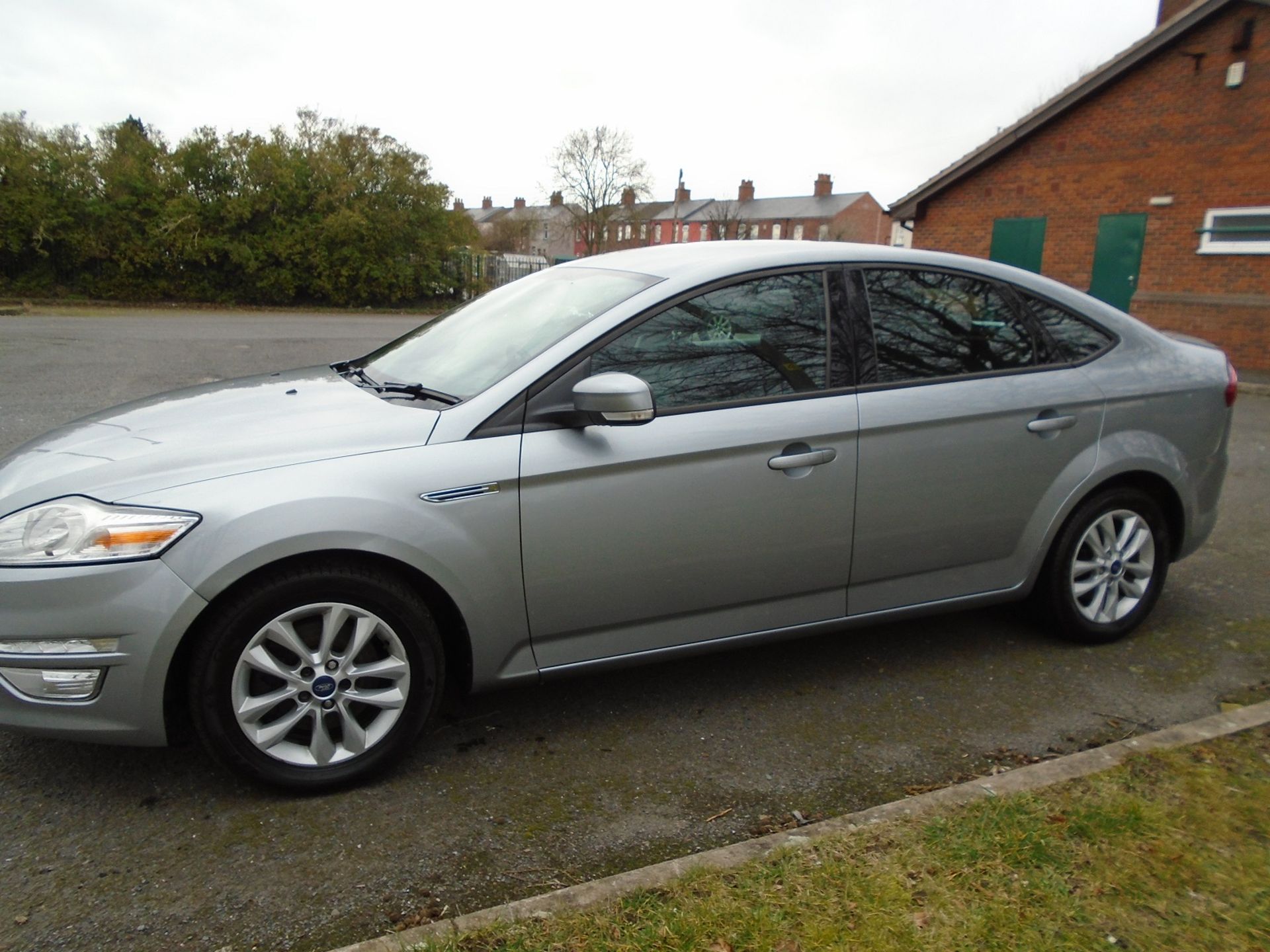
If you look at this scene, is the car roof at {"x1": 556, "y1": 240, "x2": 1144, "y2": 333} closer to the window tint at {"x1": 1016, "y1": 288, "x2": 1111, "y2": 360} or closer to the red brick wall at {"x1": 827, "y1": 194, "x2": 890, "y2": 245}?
the window tint at {"x1": 1016, "y1": 288, "x2": 1111, "y2": 360}

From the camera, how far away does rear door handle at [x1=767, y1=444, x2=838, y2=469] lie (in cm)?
322

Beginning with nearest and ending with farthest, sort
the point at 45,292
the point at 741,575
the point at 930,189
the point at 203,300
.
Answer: the point at 741,575 < the point at 930,189 < the point at 45,292 < the point at 203,300

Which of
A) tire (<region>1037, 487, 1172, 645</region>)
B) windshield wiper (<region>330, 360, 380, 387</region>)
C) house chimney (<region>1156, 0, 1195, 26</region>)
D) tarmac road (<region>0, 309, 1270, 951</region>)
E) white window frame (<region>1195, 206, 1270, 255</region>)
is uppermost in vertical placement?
house chimney (<region>1156, 0, 1195, 26</region>)

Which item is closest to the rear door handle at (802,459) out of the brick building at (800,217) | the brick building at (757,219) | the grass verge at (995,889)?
the grass verge at (995,889)

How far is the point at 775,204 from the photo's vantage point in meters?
85.8

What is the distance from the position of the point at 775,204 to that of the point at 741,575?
87.0 metres

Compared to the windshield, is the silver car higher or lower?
lower

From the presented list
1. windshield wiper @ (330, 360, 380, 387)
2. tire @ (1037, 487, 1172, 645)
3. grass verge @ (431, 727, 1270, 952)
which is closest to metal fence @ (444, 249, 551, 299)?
windshield wiper @ (330, 360, 380, 387)

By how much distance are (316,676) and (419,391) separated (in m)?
1.04

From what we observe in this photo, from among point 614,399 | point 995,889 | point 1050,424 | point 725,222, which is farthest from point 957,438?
point 725,222

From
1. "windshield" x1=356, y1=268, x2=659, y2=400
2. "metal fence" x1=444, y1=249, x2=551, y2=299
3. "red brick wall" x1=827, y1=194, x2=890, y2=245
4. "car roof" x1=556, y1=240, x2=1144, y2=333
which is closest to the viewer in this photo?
"windshield" x1=356, y1=268, x2=659, y2=400

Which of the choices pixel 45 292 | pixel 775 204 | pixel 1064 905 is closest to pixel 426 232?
pixel 45 292

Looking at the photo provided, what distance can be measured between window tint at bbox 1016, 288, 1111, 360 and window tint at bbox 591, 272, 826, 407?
3.35 feet

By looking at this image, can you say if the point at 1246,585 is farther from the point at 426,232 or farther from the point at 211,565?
the point at 426,232
